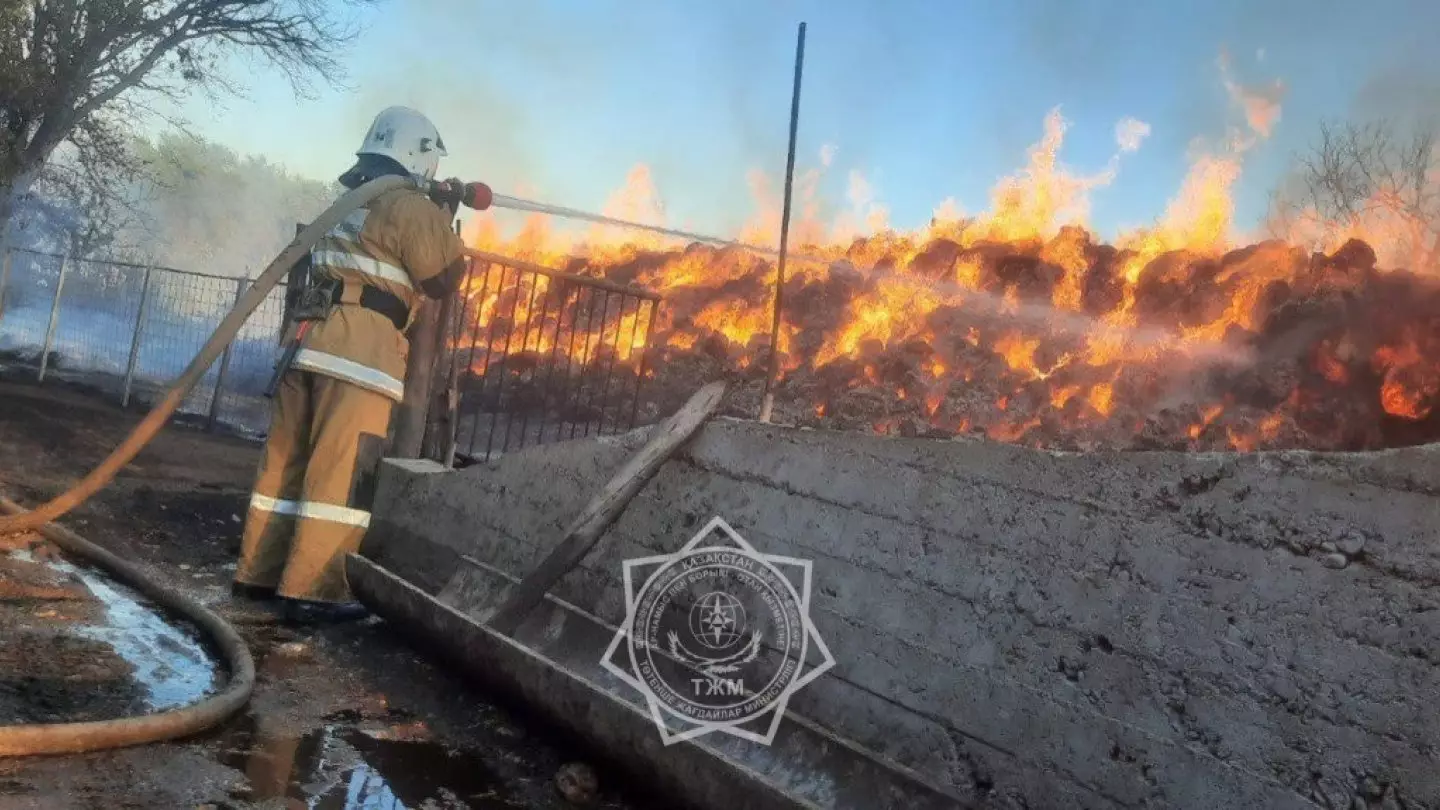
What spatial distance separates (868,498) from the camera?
9.82 ft

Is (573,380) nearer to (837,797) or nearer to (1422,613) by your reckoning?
(837,797)

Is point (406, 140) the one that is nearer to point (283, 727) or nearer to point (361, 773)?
point (283, 727)

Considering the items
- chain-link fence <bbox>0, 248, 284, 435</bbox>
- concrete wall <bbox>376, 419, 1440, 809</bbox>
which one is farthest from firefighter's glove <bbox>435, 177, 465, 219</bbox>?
chain-link fence <bbox>0, 248, 284, 435</bbox>

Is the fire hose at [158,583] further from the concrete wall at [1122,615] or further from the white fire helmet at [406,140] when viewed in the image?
the concrete wall at [1122,615]

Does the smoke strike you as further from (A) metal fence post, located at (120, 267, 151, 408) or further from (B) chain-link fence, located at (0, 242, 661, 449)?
(A) metal fence post, located at (120, 267, 151, 408)

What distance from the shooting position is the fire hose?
98.7 inches

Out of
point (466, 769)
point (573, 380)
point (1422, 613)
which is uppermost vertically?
point (573, 380)

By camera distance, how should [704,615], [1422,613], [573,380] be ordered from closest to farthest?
[1422,613], [704,615], [573,380]

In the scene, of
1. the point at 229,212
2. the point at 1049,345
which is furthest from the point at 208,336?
the point at 229,212

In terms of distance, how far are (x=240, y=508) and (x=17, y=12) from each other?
40.6ft

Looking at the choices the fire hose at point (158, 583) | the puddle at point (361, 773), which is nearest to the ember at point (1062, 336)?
the fire hose at point (158, 583)

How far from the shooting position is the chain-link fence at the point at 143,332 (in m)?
Answer: 12.2

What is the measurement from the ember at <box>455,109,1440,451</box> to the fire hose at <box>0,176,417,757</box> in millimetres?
1317

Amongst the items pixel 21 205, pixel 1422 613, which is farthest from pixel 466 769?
pixel 21 205
